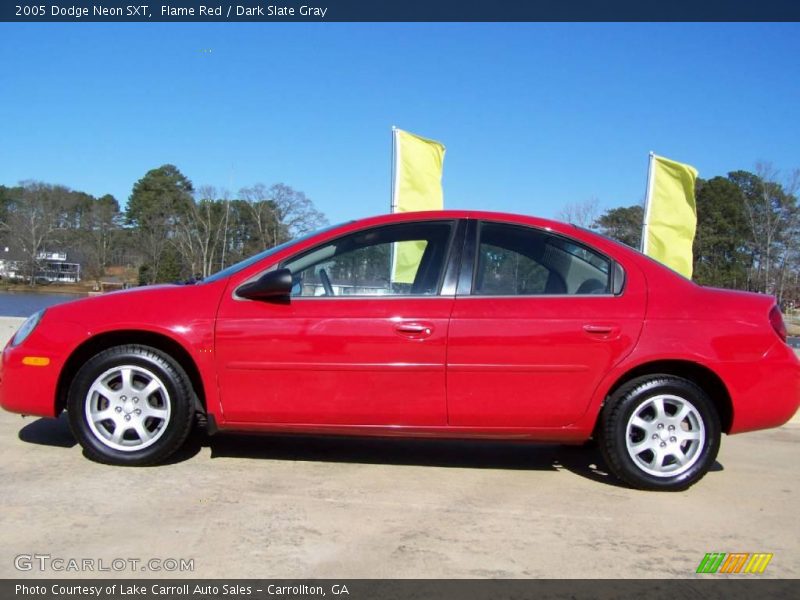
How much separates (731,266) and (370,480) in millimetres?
22261

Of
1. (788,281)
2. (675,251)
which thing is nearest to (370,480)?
(675,251)

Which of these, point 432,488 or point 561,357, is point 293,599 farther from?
point 561,357

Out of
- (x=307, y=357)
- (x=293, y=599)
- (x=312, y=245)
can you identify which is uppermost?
(x=312, y=245)

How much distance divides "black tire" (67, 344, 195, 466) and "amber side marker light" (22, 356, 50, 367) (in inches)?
7.9

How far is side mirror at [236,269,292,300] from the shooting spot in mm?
3658

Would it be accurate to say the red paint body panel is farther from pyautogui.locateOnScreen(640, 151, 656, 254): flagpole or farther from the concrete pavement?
pyautogui.locateOnScreen(640, 151, 656, 254): flagpole

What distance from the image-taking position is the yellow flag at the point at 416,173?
32.3 ft

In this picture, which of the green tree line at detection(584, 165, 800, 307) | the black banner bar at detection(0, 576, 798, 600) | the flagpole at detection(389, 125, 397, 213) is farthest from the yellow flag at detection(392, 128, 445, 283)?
the green tree line at detection(584, 165, 800, 307)

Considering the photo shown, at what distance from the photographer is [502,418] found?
3.72 meters

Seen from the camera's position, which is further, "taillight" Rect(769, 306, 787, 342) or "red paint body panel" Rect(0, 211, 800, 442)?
"taillight" Rect(769, 306, 787, 342)

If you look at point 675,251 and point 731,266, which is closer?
point 675,251

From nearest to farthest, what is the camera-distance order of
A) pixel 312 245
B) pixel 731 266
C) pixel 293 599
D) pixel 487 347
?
pixel 293 599 → pixel 487 347 → pixel 312 245 → pixel 731 266

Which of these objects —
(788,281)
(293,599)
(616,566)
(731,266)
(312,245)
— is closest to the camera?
(293,599)

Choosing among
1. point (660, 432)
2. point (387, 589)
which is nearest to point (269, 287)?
point (387, 589)
